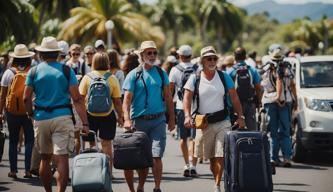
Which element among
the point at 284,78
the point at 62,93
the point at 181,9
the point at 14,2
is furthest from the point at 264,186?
the point at 181,9

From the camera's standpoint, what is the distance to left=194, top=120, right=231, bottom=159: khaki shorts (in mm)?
9984

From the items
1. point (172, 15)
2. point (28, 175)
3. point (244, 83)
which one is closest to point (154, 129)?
point (28, 175)

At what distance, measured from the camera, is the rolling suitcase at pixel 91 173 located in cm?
834

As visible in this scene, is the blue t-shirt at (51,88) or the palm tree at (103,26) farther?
the palm tree at (103,26)

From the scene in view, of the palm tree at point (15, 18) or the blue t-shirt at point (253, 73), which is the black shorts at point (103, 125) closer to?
the blue t-shirt at point (253, 73)

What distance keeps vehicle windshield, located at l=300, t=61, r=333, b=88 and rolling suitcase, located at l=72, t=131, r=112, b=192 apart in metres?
6.27

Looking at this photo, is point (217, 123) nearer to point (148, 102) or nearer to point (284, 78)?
point (148, 102)

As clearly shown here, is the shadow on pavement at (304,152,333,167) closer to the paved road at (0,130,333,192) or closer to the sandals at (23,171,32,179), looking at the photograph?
the paved road at (0,130,333,192)

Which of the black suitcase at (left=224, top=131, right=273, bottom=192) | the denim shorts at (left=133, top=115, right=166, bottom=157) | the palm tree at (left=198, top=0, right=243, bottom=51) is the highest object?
the palm tree at (left=198, top=0, right=243, bottom=51)

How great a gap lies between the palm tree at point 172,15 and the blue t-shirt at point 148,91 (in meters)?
94.6

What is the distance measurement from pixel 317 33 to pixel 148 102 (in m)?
96.7

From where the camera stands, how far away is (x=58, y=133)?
29.6 feet

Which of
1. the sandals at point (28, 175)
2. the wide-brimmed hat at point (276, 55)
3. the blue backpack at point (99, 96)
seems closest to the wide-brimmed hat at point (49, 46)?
the blue backpack at point (99, 96)

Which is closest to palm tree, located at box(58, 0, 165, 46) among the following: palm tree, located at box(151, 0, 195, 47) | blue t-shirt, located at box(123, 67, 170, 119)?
blue t-shirt, located at box(123, 67, 170, 119)
